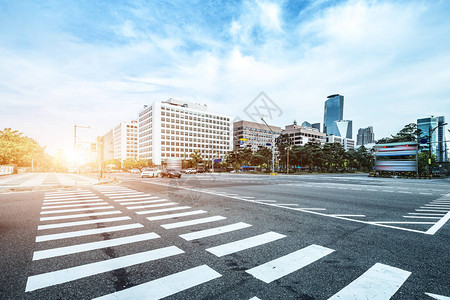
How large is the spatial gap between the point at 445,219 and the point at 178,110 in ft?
408

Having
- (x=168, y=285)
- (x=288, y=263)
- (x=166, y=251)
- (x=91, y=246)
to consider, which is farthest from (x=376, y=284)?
(x=91, y=246)

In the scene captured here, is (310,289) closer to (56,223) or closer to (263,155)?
(56,223)

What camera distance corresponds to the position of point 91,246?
4.54 meters

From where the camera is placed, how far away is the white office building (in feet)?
379

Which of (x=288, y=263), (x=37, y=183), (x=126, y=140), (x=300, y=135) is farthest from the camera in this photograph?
(x=126, y=140)

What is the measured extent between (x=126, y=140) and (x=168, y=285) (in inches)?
6414

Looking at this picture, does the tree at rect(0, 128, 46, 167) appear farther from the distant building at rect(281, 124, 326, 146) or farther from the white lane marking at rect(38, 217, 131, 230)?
the distant building at rect(281, 124, 326, 146)

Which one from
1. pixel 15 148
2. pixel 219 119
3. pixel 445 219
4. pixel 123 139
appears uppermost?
pixel 219 119

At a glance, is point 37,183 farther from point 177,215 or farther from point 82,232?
point 177,215

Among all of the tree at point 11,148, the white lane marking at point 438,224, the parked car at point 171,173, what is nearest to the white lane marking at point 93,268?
the white lane marking at point 438,224

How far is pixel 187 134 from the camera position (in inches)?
4961

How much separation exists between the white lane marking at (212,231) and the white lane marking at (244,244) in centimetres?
77

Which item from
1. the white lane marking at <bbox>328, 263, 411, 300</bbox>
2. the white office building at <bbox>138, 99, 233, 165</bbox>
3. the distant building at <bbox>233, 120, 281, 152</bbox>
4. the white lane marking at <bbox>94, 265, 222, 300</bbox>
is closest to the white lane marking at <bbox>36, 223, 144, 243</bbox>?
the white lane marking at <bbox>94, 265, 222, 300</bbox>

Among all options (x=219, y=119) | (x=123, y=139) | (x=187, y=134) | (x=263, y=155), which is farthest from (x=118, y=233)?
(x=123, y=139)
